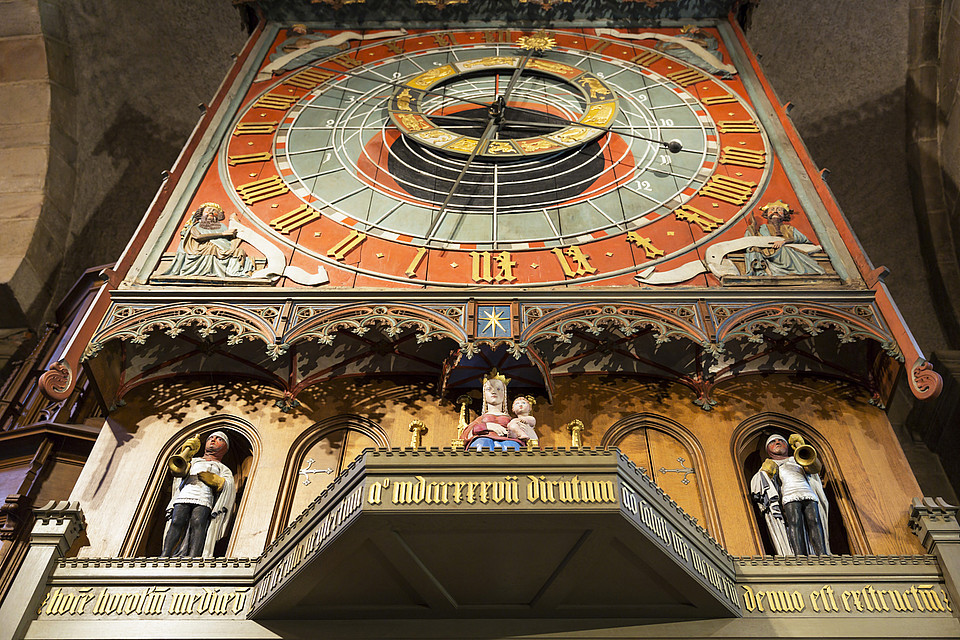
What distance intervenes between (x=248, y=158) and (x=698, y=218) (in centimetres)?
517

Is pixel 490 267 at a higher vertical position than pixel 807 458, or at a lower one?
higher

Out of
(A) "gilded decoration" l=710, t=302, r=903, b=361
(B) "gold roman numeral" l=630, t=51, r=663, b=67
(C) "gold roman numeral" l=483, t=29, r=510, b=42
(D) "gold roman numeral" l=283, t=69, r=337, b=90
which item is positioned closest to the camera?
(A) "gilded decoration" l=710, t=302, r=903, b=361

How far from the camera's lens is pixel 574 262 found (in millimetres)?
9703

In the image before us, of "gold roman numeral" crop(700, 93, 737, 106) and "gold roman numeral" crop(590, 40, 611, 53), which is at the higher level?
"gold roman numeral" crop(590, 40, 611, 53)

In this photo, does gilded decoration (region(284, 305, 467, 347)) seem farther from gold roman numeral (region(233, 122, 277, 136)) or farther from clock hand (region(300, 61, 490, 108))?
clock hand (region(300, 61, 490, 108))

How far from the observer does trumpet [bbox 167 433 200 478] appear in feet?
26.7

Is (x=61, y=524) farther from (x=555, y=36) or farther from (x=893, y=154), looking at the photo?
(x=893, y=154)

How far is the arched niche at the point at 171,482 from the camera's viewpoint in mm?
8062

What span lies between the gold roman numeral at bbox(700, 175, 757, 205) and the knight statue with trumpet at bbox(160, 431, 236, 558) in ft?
18.7

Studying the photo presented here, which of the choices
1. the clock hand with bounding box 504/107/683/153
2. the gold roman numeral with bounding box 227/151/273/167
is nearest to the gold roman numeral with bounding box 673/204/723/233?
the clock hand with bounding box 504/107/683/153

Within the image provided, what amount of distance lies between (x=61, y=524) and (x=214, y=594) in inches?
55.6

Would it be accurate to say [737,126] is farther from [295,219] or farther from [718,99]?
[295,219]

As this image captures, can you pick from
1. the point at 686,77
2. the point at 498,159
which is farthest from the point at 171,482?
the point at 686,77

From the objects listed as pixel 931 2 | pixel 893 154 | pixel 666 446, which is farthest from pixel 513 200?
pixel 931 2
